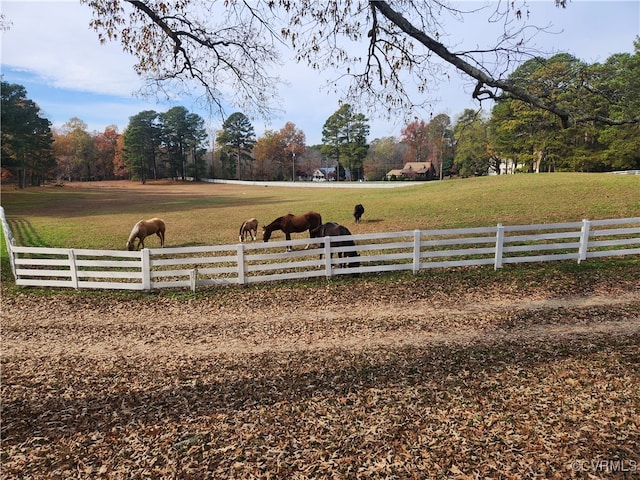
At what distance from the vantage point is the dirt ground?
3570 mm

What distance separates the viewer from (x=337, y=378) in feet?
16.5

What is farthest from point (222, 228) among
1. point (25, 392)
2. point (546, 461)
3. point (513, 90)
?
point (546, 461)

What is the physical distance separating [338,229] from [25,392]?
7.77 meters

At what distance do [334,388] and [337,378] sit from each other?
9.7 inches

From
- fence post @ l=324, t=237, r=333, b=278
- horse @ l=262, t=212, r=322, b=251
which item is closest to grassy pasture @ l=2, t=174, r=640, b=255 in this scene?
horse @ l=262, t=212, r=322, b=251

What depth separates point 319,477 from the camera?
3377 millimetres

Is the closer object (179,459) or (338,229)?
(179,459)

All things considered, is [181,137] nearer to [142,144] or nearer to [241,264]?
[142,144]

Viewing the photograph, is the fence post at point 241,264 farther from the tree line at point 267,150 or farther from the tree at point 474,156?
the tree at point 474,156

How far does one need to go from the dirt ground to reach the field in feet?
0.07

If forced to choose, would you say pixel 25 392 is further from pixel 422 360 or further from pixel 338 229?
pixel 338 229

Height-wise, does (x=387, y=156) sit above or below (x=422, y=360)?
above

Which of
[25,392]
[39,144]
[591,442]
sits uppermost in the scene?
[39,144]

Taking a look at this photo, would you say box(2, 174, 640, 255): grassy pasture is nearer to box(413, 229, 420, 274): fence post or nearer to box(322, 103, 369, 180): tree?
box(413, 229, 420, 274): fence post
